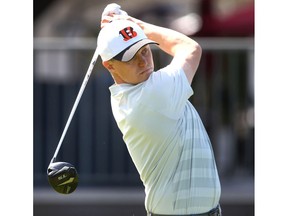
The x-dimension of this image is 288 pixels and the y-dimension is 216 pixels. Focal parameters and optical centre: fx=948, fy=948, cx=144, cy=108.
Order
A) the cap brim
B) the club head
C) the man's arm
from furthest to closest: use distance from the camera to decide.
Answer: the club head → the man's arm → the cap brim

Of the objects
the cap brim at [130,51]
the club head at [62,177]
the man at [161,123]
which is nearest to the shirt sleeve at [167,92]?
the man at [161,123]

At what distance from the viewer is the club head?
5.68 metres

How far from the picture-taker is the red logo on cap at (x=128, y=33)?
5242 mm

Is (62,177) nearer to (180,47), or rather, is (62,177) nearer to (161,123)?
(161,123)

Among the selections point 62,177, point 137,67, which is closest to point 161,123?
point 137,67

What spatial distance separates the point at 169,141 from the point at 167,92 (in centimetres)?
29

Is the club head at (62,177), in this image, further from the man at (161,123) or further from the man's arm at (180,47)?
the man's arm at (180,47)

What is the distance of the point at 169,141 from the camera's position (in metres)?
5.31

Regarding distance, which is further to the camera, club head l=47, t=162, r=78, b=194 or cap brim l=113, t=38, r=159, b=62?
club head l=47, t=162, r=78, b=194

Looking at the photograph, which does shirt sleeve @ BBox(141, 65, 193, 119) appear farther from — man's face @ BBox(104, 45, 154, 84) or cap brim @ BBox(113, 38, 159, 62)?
cap brim @ BBox(113, 38, 159, 62)

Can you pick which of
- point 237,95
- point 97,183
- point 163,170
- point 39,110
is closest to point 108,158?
point 97,183

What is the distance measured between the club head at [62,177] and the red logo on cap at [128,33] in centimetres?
95

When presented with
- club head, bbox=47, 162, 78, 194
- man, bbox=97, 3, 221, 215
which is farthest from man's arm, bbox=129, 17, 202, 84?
club head, bbox=47, 162, 78, 194
